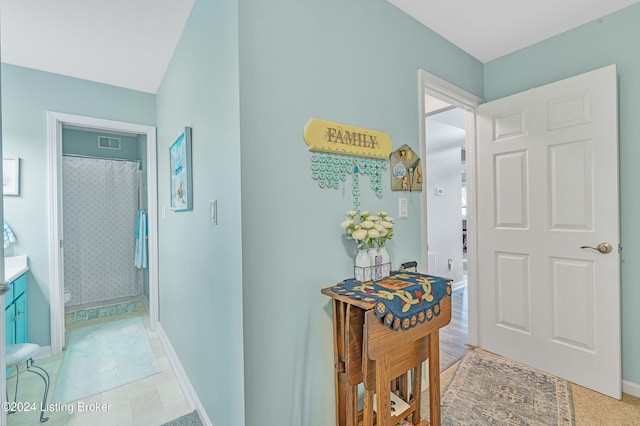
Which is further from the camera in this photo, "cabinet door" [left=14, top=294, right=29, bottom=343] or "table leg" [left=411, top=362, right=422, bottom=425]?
"cabinet door" [left=14, top=294, right=29, bottom=343]

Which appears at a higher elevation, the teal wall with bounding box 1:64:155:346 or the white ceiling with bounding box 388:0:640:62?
the white ceiling with bounding box 388:0:640:62

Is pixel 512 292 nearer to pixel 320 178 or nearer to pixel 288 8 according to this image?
pixel 320 178

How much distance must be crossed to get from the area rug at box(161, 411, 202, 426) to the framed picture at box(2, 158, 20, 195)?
2.25 metres

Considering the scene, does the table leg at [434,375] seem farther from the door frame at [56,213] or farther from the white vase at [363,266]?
the door frame at [56,213]

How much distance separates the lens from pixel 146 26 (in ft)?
6.36

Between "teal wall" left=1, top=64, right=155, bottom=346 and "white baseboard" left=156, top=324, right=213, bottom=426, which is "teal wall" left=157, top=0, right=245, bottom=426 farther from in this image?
"teal wall" left=1, top=64, right=155, bottom=346

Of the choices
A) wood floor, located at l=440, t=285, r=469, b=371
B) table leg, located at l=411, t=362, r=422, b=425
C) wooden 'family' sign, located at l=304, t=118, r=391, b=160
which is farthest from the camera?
wood floor, located at l=440, t=285, r=469, b=371

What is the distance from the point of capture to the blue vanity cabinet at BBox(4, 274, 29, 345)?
2062 mm

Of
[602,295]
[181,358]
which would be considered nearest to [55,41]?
[181,358]

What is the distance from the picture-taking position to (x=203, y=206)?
65.4 inches

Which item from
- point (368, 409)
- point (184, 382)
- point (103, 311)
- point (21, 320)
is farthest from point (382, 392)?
point (103, 311)

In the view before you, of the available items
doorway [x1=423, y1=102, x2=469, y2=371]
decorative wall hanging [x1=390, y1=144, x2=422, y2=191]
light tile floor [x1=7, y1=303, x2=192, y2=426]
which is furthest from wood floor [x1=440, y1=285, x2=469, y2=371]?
light tile floor [x1=7, y1=303, x2=192, y2=426]

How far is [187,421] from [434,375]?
143cm

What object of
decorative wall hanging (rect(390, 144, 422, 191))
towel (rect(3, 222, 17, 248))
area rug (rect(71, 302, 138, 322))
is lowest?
area rug (rect(71, 302, 138, 322))
